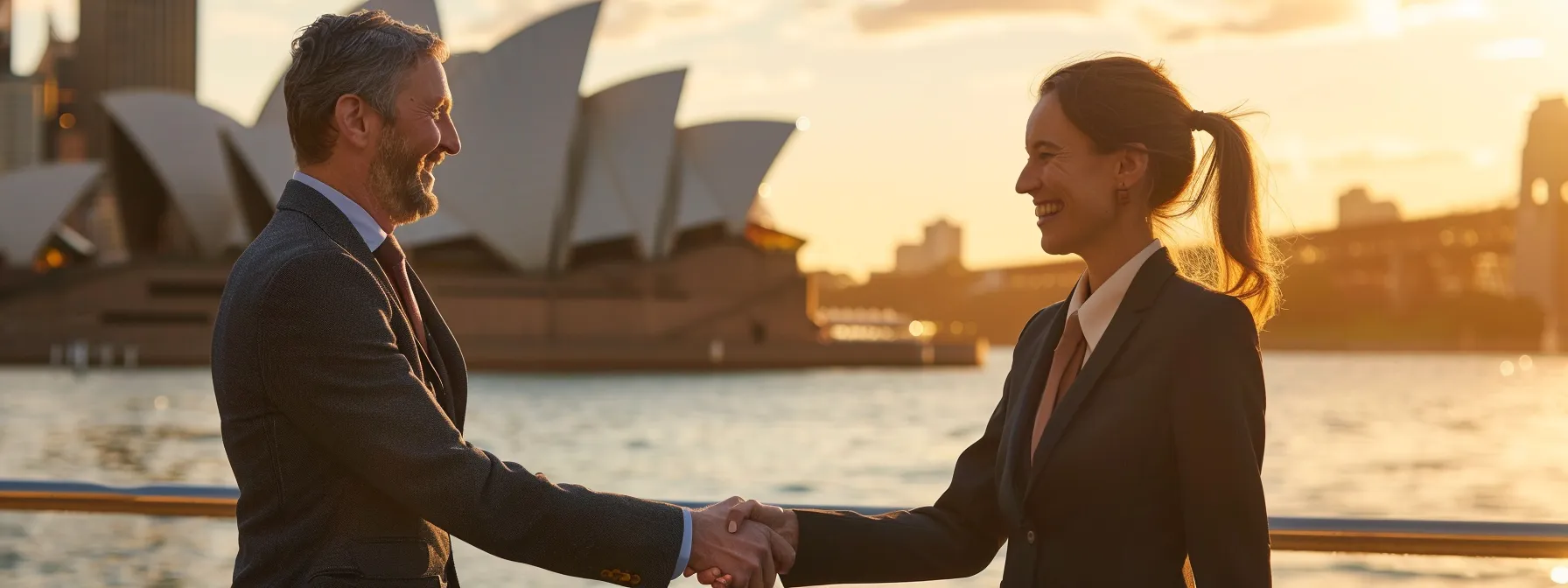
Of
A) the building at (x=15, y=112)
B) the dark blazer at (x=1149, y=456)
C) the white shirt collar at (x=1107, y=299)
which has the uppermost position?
the building at (x=15, y=112)

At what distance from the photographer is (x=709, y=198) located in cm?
4434

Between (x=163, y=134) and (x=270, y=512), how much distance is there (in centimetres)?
4499

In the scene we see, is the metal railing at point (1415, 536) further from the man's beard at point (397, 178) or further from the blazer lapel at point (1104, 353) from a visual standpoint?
the man's beard at point (397, 178)

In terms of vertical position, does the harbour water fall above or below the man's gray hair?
below

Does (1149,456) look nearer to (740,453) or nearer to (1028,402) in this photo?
(1028,402)

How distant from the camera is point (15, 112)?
102250 mm

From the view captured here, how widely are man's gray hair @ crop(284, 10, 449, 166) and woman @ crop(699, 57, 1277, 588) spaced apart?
0.80 m

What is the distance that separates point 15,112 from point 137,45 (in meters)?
12.1

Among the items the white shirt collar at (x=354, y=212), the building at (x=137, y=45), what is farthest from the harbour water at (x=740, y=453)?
the building at (x=137, y=45)

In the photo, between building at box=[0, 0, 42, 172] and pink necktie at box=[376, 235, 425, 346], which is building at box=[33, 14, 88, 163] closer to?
building at box=[0, 0, 42, 172]

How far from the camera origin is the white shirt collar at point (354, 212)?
182cm

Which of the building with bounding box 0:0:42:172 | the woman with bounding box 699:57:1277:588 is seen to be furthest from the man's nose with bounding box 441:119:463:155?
the building with bounding box 0:0:42:172

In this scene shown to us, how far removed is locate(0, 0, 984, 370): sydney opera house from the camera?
40031mm

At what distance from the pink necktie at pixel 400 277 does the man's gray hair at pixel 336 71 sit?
0.45 ft
